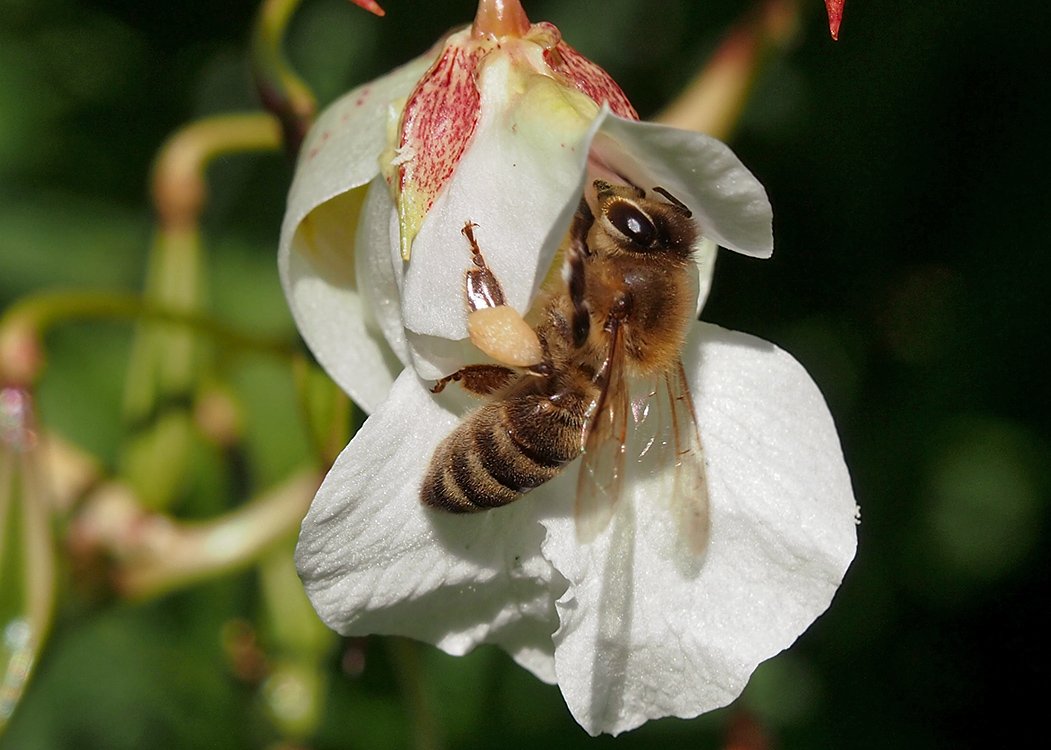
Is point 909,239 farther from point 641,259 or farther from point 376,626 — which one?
point 376,626

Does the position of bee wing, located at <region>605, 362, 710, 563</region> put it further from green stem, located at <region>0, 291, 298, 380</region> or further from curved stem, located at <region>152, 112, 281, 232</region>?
curved stem, located at <region>152, 112, 281, 232</region>

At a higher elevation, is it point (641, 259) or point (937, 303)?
point (641, 259)

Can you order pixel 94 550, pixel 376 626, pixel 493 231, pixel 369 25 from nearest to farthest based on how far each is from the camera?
pixel 493 231 → pixel 376 626 → pixel 94 550 → pixel 369 25

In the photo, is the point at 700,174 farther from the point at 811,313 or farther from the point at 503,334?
the point at 811,313

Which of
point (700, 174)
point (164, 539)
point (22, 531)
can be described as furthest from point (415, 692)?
point (700, 174)

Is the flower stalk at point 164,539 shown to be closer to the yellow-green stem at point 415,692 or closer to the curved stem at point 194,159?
the yellow-green stem at point 415,692

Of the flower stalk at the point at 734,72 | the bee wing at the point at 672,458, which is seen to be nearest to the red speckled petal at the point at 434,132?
the bee wing at the point at 672,458

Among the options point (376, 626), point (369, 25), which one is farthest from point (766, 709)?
point (369, 25)
